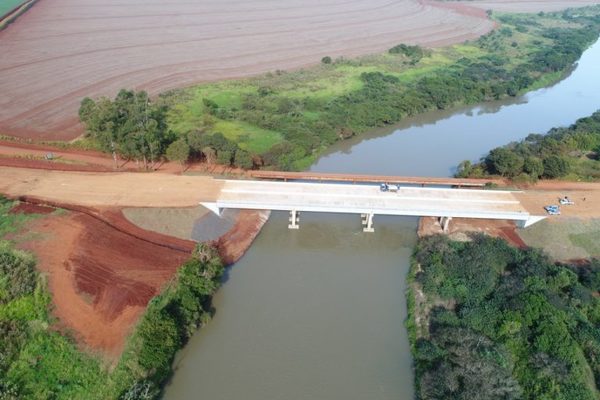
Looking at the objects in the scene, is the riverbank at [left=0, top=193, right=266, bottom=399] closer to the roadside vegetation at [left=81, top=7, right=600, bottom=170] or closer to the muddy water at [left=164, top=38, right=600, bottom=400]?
the muddy water at [left=164, top=38, right=600, bottom=400]

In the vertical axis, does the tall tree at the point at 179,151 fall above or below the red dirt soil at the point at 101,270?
above

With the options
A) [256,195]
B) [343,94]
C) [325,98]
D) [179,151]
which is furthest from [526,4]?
[256,195]

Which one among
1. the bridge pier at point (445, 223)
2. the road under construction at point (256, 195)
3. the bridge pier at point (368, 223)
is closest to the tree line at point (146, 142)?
the road under construction at point (256, 195)

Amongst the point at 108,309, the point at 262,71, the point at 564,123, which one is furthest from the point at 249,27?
the point at 108,309

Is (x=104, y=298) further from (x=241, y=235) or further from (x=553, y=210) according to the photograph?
(x=553, y=210)

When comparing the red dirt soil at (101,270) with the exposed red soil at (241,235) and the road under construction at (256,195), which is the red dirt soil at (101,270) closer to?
the exposed red soil at (241,235)

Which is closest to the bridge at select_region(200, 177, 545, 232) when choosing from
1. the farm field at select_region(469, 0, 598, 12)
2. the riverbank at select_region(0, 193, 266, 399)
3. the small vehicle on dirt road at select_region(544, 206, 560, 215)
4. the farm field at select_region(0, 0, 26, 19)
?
the small vehicle on dirt road at select_region(544, 206, 560, 215)
